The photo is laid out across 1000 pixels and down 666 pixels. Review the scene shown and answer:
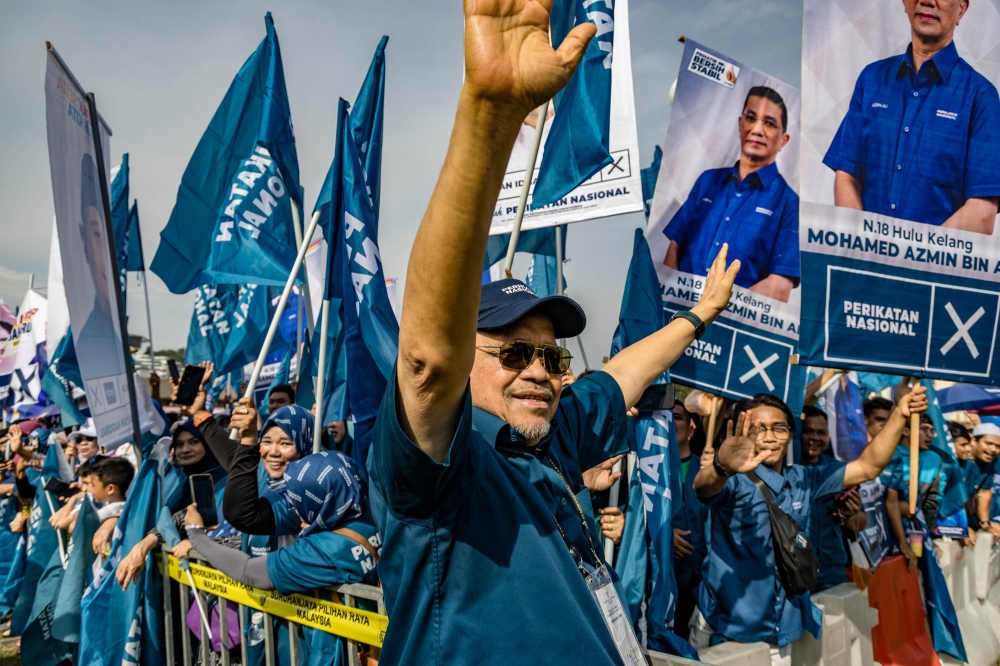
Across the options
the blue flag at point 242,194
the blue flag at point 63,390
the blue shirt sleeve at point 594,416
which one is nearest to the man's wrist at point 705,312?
the blue shirt sleeve at point 594,416

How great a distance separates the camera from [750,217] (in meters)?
5.36

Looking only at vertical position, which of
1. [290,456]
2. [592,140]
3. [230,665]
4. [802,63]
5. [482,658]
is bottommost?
[230,665]

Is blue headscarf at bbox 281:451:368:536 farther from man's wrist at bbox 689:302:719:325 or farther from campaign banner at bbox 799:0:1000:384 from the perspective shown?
campaign banner at bbox 799:0:1000:384

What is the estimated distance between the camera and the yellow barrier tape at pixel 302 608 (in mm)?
3027

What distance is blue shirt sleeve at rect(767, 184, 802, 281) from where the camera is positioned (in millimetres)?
5391

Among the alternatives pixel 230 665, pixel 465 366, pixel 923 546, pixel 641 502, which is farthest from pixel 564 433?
pixel 923 546

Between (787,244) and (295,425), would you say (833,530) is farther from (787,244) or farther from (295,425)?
(295,425)

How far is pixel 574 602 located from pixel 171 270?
21.3 feet

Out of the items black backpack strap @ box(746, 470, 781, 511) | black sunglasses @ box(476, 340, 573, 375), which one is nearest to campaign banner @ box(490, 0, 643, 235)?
black backpack strap @ box(746, 470, 781, 511)

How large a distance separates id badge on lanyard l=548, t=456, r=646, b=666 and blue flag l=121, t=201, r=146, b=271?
9.91 meters

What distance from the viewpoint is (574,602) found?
4.98ft

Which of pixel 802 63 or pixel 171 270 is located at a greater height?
pixel 802 63

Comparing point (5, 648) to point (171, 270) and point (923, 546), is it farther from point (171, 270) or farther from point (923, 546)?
point (923, 546)

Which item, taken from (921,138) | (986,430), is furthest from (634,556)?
(986,430)
